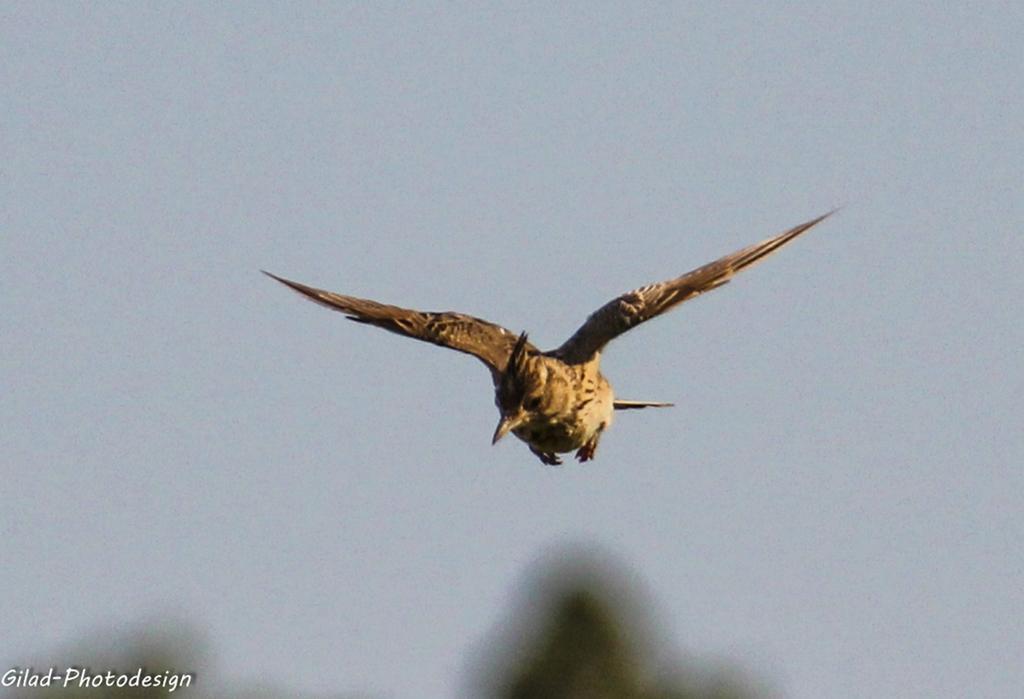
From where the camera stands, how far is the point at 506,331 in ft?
61.1

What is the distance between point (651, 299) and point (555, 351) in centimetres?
106

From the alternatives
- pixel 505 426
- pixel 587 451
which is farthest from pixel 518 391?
pixel 587 451

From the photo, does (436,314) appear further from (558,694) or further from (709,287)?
(558,694)

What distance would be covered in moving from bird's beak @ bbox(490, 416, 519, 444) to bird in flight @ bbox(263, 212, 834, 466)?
0.01m

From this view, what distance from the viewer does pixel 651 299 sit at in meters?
18.4

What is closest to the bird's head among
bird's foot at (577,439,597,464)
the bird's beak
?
the bird's beak

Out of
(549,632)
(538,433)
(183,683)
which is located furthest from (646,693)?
(538,433)

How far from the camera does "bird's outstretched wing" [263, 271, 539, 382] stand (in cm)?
1816

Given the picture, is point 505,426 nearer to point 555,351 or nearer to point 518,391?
point 518,391

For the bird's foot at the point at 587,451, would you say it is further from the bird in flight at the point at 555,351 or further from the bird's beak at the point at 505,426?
the bird's beak at the point at 505,426

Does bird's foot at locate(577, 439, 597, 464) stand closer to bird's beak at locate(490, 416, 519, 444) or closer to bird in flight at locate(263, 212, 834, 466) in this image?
bird in flight at locate(263, 212, 834, 466)

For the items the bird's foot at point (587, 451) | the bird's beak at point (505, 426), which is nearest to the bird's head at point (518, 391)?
the bird's beak at point (505, 426)

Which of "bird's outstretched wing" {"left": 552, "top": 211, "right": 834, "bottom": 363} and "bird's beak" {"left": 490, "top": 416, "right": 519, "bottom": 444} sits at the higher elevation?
"bird's outstretched wing" {"left": 552, "top": 211, "right": 834, "bottom": 363}

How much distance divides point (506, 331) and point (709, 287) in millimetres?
1560
